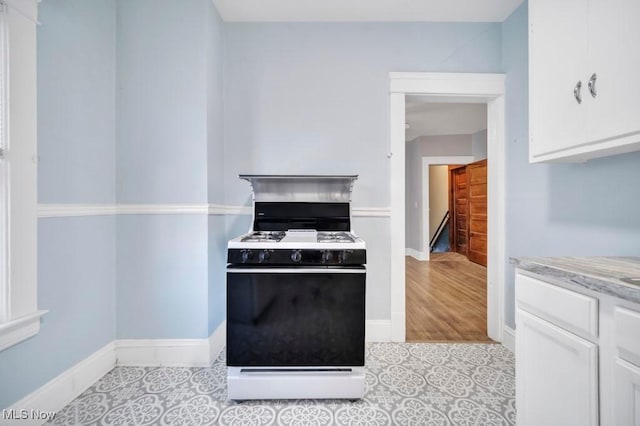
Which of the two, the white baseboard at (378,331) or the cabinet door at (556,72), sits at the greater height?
the cabinet door at (556,72)

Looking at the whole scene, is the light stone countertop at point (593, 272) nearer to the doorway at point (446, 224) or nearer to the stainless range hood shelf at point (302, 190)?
the stainless range hood shelf at point (302, 190)

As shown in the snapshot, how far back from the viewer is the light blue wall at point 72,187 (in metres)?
1.43

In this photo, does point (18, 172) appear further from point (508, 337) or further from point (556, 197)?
point (508, 337)

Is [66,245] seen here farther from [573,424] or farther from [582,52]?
[582,52]

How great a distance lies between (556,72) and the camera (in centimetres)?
131

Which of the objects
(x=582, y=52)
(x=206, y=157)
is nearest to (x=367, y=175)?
(x=206, y=157)

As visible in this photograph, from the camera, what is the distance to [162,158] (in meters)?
1.96

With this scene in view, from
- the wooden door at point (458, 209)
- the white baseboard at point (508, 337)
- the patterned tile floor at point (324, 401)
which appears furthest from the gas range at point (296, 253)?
the wooden door at point (458, 209)

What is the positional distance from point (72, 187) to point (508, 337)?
3153 mm

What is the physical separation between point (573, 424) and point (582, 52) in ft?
4.73

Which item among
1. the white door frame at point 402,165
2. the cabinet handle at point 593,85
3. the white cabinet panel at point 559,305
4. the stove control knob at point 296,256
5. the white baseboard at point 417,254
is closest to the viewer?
the white cabinet panel at point 559,305

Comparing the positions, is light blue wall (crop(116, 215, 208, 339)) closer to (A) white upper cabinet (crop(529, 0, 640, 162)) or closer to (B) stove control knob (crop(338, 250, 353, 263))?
(B) stove control knob (crop(338, 250, 353, 263))

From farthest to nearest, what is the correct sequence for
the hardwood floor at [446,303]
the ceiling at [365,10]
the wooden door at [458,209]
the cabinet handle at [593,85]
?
the wooden door at [458,209] < the hardwood floor at [446,303] < the ceiling at [365,10] < the cabinet handle at [593,85]

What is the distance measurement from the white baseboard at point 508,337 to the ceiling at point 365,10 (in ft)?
8.11
